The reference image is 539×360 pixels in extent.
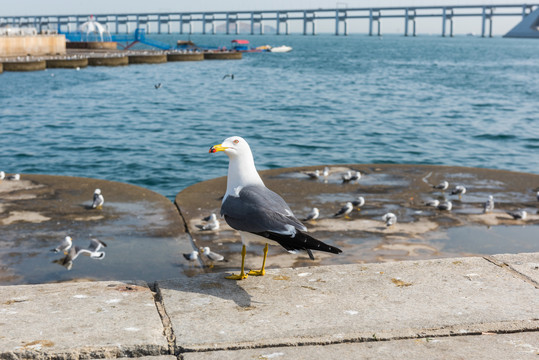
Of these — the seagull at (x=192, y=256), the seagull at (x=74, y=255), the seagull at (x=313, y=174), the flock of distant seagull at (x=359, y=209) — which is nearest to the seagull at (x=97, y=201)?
the flock of distant seagull at (x=359, y=209)

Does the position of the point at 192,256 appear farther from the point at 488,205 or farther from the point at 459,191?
the point at 459,191

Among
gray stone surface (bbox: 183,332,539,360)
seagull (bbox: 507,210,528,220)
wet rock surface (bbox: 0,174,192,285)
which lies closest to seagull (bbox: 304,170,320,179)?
wet rock surface (bbox: 0,174,192,285)

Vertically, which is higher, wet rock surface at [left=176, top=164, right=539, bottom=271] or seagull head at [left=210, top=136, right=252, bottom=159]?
seagull head at [left=210, top=136, right=252, bottom=159]

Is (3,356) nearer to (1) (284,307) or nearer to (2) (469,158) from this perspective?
(1) (284,307)

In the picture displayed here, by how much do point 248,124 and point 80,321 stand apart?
20746mm

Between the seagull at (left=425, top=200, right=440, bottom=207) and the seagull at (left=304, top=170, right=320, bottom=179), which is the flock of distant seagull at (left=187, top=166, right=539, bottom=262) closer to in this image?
the seagull at (left=425, top=200, right=440, bottom=207)

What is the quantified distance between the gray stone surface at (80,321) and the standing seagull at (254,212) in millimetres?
667

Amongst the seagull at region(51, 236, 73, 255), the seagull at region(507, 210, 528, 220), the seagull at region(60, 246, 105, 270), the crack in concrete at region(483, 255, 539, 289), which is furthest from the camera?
the seagull at region(507, 210, 528, 220)

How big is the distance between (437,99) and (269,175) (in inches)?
1012

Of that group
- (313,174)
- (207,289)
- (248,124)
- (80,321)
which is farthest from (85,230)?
(248,124)

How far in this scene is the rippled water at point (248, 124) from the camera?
16.0m

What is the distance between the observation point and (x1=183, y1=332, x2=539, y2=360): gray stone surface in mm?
2482

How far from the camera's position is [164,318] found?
9.30ft

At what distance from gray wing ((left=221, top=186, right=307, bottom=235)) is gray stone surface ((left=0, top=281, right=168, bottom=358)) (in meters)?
0.69
